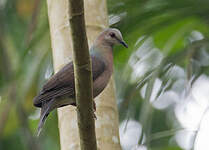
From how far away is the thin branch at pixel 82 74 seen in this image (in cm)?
194

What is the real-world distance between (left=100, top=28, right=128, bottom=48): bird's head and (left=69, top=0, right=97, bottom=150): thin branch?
3.69 ft

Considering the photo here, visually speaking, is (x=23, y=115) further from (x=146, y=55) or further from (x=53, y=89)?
(x=146, y=55)

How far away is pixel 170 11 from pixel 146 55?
17.5 inches

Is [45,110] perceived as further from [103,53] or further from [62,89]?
[103,53]

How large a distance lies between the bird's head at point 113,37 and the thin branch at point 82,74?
1.12 m

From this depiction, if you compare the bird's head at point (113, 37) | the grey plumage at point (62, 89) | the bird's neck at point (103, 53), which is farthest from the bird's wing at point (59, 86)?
the bird's head at point (113, 37)

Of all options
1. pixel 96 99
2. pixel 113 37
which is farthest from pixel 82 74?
pixel 113 37

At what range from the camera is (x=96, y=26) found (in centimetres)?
295

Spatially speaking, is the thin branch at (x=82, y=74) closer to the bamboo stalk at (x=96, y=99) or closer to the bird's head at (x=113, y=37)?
the bamboo stalk at (x=96, y=99)

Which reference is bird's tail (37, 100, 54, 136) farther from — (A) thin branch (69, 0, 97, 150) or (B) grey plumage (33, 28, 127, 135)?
(A) thin branch (69, 0, 97, 150)

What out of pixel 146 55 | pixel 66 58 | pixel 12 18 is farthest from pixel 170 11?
pixel 12 18

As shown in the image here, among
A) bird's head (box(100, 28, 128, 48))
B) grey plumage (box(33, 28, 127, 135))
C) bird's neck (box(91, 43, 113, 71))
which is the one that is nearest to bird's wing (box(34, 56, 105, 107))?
grey plumage (box(33, 28, 127, 135))

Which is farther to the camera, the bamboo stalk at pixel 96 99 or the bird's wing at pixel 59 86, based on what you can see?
the bird's wing at pixel 59 86

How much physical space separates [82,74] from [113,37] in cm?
138
